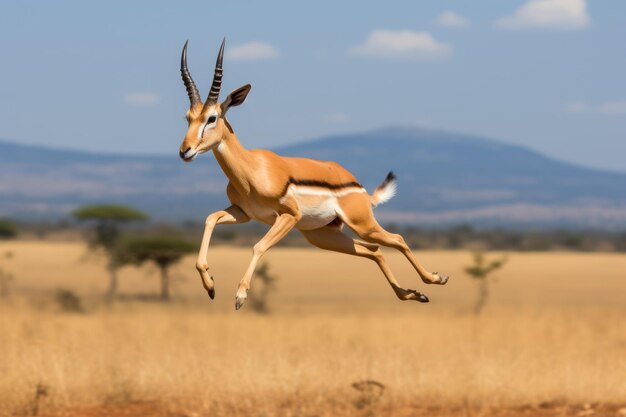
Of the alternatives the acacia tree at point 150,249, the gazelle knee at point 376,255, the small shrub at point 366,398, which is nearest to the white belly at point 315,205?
the gazelle knee at point 376,255

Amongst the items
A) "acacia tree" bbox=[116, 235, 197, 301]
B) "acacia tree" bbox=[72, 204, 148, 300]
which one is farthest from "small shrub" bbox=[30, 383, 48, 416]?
"acacia tree" bbox=[72, 204, 148, 300]

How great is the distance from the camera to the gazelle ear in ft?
28.6

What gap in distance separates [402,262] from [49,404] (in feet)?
308

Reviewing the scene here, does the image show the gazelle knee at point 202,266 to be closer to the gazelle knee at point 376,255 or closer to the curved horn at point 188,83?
the curved horn at point 188,83

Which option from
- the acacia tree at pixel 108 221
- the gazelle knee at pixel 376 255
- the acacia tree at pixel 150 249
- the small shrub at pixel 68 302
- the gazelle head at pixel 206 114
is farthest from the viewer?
the acacia tree at pixel 108 221

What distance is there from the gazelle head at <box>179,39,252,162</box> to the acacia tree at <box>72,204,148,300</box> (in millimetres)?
55333

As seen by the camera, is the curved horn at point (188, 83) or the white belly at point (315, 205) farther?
the white belly at point (315, 205)

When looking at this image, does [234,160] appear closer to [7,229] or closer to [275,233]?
[275,233]

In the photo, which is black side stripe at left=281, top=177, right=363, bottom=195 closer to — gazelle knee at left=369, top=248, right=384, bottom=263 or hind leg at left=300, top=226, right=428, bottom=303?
hind leg at left=300, top=226, right=428, bottom=303

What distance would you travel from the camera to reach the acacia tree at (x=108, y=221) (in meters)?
64.0

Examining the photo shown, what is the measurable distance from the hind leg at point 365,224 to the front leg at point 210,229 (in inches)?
37.6

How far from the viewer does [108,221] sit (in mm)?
66062

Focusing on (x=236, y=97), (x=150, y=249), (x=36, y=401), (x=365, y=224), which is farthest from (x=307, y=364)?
(x=150, y=249)

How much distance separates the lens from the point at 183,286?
257 ft
